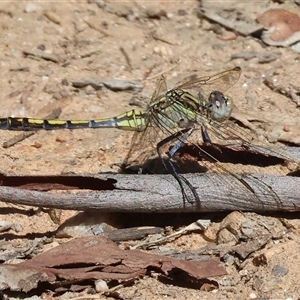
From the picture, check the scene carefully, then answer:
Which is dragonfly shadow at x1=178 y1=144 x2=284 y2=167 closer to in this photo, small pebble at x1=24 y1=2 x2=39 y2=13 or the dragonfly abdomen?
the dragonfly abdomen

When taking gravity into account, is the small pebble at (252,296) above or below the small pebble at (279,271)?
below

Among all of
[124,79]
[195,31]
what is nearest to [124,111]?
[124,79]

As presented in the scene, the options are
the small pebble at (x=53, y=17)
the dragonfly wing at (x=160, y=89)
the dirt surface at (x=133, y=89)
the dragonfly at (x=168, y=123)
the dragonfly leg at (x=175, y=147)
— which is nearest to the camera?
the dirt surface at (x=133, y=89)

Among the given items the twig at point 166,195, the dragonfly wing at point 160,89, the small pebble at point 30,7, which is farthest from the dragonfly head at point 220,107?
the small pebble at point 30,7

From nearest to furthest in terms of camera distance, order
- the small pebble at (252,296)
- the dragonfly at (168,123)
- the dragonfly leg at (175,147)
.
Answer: the small pebble at (252,296) < the dragonfly leg at (175,147) < the dragonfly at (168,123)

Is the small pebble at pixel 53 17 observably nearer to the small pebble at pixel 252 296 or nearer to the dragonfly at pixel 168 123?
the dragonfly at pixel 168 123

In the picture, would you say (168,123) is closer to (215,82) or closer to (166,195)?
(215,82)

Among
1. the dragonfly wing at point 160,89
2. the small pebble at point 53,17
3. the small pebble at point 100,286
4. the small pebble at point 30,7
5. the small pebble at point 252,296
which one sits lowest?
the small pebble at point 100,286
